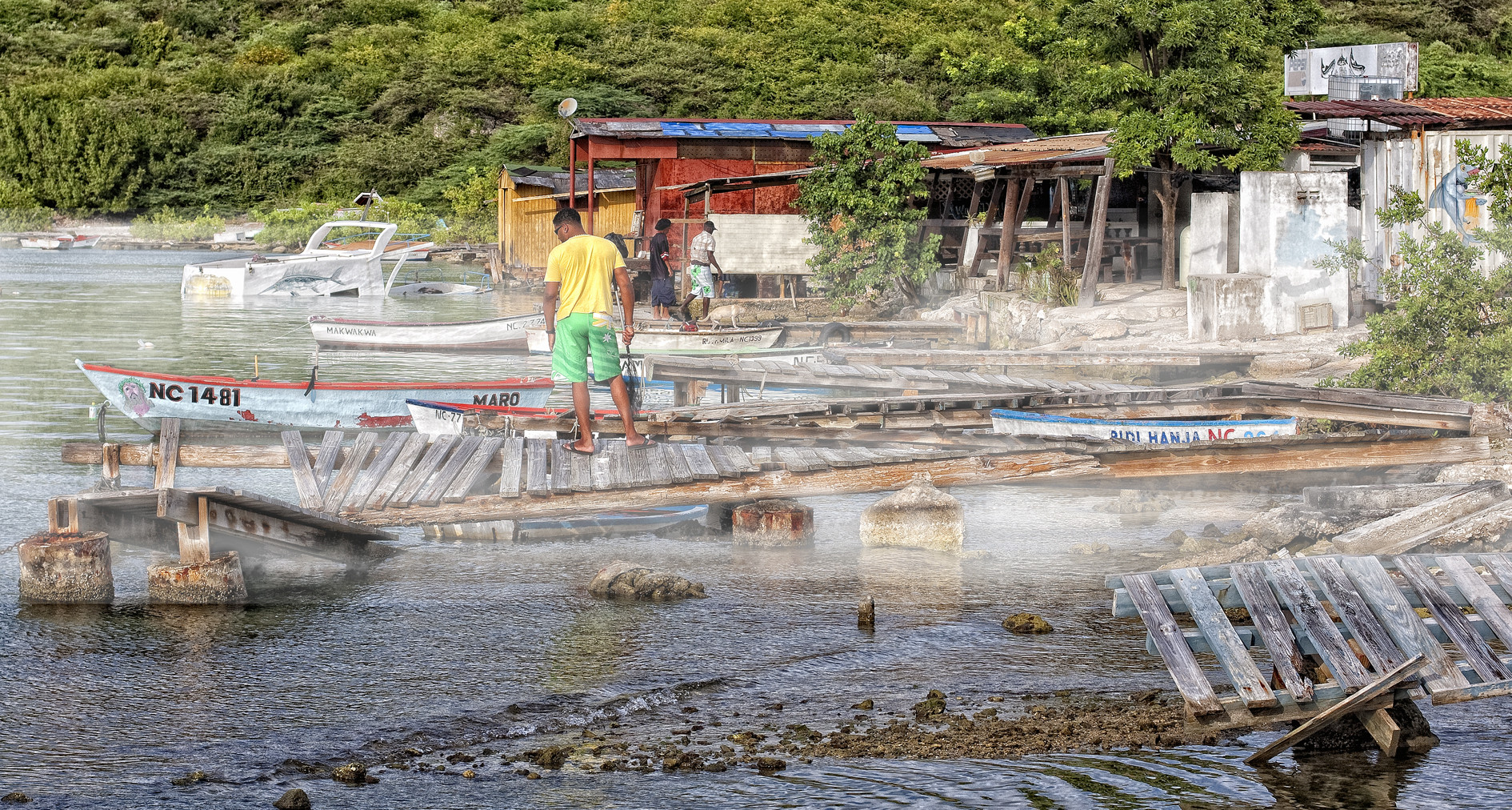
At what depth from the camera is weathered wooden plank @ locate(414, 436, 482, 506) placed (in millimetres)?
9070

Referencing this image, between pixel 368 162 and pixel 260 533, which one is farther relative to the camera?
Result: pixel 368 162

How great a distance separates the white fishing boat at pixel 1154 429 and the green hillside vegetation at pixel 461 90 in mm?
48478

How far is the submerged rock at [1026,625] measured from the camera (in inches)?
288

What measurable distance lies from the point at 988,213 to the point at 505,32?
6004cm

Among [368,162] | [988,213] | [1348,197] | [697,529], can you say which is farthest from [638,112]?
[697,529]

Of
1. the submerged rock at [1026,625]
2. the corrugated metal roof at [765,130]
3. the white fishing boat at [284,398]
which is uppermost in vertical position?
the corrugated metal roof at [765,130]

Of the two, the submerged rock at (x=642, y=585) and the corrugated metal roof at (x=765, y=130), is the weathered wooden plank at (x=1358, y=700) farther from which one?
the corrugated metal roof at (x=765, y=130)

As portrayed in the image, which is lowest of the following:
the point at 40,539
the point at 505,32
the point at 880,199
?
the point at 40,539

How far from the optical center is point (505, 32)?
7981 cm

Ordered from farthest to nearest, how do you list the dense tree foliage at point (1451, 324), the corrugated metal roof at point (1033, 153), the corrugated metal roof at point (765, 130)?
the corrugated metal roof at point (765, 130) < the corrugated metal roof at point (1033, 153) < the dense tree foliage at point (1451, 324)

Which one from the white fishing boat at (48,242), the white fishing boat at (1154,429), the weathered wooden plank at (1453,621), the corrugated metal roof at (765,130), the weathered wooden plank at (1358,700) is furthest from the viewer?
the white fishing boat at (48,242)

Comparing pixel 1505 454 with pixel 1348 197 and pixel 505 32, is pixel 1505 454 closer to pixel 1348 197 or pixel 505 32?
pixel 1348 197

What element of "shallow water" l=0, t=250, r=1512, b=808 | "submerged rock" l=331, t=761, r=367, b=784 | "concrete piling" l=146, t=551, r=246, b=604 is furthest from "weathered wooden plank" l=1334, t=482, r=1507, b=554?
"concrete piling" l=146, t=551, r=246, b=604

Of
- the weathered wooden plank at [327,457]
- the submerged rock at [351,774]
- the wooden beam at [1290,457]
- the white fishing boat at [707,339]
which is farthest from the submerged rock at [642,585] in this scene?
the white fishing boat at [707,339]
